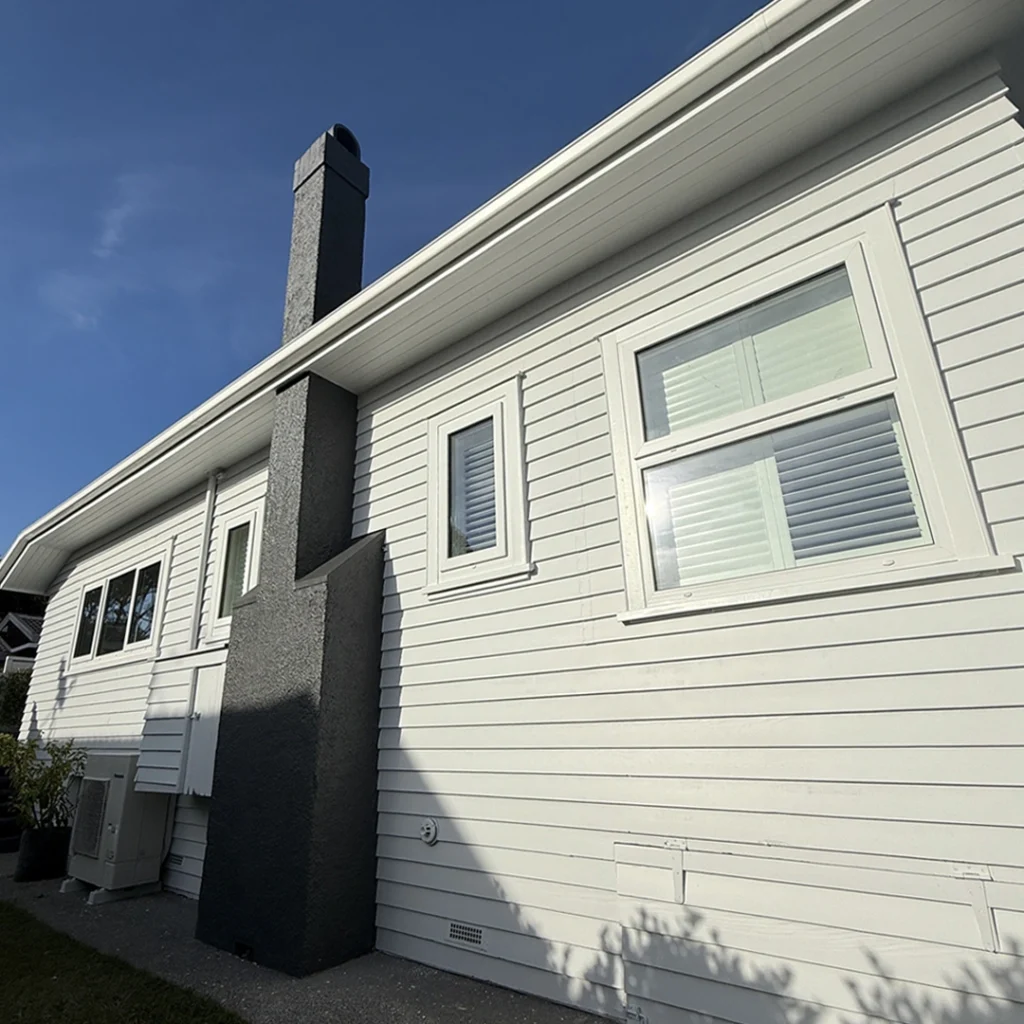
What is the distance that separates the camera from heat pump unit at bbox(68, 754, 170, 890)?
5.06m

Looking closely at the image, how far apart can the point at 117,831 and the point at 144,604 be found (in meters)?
2.58

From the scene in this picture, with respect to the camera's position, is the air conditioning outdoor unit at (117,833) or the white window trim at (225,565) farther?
the white window trim at (225,565)

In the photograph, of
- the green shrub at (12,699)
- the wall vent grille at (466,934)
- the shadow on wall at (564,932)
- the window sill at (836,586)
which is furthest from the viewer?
the green shrub at (12,699)

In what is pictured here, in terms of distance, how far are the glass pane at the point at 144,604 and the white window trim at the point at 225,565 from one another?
1.42m

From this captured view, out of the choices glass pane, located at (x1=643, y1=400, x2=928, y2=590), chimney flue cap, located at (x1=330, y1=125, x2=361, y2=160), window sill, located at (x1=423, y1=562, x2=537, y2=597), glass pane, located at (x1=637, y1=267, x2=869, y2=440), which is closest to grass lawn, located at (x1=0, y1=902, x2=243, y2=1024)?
window sill, located at (x1=423, y1=562, x2=537, y2=597)

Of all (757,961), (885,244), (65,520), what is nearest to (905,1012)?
(757,961)

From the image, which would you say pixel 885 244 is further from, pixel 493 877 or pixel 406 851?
pixel 406 851

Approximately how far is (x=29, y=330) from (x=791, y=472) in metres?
11.2

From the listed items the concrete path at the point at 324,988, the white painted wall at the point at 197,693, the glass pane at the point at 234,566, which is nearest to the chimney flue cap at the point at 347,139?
the white painted wall at the point at 197,693

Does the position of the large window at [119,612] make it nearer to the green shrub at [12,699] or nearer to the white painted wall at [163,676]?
the white painted wall at [163,676]

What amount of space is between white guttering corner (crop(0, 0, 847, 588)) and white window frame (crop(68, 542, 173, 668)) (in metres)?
1.99

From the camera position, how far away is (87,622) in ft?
26.6

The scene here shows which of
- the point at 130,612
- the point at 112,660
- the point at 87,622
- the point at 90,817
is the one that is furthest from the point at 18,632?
the point at 90,817

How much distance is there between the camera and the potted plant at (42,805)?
5.77 m
